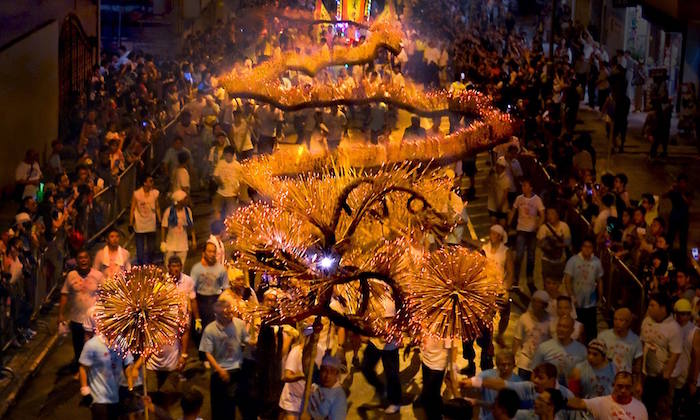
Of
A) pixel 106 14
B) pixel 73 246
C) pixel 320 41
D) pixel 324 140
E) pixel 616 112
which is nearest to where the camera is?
pixel 73 246

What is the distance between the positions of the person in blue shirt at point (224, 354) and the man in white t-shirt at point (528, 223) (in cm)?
563

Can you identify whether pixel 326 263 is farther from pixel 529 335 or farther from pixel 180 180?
pixel 180 180

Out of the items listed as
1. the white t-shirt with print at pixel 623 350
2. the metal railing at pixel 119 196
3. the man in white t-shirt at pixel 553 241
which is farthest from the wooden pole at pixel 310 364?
the metal railing at pixel 119 196

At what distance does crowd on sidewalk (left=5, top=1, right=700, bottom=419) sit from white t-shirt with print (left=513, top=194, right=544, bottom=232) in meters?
0.02

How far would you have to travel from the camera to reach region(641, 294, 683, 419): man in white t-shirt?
10961 mm

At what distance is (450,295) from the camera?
7.99m

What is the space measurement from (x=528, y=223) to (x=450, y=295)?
7.80 m

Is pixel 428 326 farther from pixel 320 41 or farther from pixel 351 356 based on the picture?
pixel 320 41

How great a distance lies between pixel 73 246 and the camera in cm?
1552

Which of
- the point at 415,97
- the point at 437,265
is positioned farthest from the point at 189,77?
the point at 437,265

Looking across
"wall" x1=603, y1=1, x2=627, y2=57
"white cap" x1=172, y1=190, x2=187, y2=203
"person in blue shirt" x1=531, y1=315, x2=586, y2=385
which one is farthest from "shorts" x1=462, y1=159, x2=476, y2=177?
"wall" x1=603, y1=1, x2=627, y2=57

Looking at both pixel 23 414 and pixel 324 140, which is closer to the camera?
pixel 23 414

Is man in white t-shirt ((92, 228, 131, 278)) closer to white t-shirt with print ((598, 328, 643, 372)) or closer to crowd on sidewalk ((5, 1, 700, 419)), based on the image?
crowd on sidewalk ((5, 1, 700, 419))

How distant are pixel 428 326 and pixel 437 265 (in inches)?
16.0
